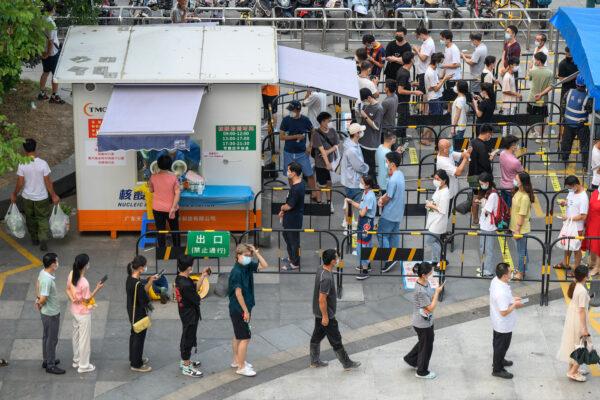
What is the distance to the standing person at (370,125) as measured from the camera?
18562mm

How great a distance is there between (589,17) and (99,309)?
9311mm

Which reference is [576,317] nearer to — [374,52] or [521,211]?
[521,211]

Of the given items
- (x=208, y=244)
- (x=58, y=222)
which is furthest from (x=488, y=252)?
(x=58, y=222)

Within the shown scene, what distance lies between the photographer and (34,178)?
16672 mm

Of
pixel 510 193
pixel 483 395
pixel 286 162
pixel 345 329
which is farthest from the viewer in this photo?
pixel 286 162

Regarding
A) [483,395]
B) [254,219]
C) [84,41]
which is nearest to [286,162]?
[254,219]

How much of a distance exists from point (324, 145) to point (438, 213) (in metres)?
2.99

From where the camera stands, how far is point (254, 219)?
57.5 ft

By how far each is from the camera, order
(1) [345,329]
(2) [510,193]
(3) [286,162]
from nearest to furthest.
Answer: (1) [345,329], (2) [510,193], (3) [286,162]

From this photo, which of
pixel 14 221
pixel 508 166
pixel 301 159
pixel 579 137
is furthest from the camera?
pixel 579 137

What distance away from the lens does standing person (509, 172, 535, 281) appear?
1540cm

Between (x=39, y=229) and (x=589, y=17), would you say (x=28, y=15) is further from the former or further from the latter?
(x=589, y=17)

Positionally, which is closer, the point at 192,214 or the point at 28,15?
the point at 28,15

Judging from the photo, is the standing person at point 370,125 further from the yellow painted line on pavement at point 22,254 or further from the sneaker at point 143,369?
the sneaker at point 143,369
